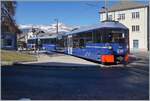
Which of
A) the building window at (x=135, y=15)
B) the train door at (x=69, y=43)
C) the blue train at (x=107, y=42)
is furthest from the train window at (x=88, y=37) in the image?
the building window at (x=135, y=15)

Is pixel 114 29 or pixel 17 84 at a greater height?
pixel 114 29

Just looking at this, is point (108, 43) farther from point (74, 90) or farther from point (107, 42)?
point (74, 90)

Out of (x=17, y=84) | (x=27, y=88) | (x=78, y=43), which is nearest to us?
(x=27, y=88)

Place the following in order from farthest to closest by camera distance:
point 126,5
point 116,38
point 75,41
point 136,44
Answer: point 126,5
point 136,44
point 75,41
point 116,38

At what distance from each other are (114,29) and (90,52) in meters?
3.03

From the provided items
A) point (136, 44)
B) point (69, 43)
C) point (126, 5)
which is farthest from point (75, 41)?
point (126, 5)

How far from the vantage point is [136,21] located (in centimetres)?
7938

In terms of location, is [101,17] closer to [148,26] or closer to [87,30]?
[148,26]

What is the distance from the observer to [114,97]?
1225 centimetres

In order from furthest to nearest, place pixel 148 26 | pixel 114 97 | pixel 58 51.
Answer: pixel 148 26 → pixel 58 51 → pixel 114 97

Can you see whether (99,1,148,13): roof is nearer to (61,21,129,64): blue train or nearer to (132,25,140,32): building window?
(132,25,140,32): building window

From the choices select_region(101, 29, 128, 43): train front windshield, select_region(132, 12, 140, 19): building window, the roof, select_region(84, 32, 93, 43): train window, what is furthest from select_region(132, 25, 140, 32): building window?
select_region(101, 29, 128, 43): train front windshield

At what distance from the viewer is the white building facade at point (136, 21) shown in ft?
254

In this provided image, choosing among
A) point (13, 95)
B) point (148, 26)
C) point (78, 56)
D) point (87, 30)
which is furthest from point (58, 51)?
point (13, 95)
